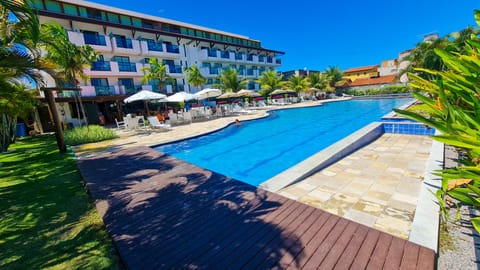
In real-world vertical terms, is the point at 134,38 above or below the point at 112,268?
above

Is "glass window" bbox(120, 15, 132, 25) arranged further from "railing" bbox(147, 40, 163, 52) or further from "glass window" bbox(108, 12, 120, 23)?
"railing" bbox(147, 40, 163, 52)

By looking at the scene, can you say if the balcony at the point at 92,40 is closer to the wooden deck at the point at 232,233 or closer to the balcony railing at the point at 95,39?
the balcony railing at the point at 95,39

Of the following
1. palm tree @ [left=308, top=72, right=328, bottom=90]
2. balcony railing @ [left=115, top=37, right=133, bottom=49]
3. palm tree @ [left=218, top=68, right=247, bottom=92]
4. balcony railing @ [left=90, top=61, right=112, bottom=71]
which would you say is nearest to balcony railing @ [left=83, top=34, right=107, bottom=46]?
balcony railing @ [left=115, top=37, right=133, bottom=49]

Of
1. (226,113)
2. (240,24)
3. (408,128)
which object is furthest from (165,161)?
(240,24)

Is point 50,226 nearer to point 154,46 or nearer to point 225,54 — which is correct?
point 154,46

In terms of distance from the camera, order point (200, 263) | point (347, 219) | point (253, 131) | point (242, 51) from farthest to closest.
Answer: point (242, 51) → point (253, 131) → point (347, 219) → point (200, 263)

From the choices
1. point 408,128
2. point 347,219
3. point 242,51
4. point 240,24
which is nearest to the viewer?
point 347,219

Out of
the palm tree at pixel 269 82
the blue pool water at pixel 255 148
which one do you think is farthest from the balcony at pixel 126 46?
the palm tree at pixel 269 82

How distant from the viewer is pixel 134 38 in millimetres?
23172

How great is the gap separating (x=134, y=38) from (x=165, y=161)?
891 inches

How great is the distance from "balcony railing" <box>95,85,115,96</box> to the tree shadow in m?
16.3

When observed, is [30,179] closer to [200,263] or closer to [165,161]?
[165,161]

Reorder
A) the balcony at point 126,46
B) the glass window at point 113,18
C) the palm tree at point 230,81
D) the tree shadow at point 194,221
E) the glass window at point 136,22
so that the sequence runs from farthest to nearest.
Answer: the palm tree at point 230,81
the glass window at point 136,22
the glass window at point 113,18
the balcony at point 126,46
the tree shadow at point 194,221

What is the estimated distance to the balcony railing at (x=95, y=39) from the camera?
19.1 metres
